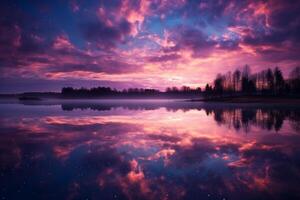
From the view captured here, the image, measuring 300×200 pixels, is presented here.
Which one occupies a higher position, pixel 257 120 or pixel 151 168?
pixel 151 168

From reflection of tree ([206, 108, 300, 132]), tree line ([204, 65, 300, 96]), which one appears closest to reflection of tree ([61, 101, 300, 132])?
reflection of tree ([206, 108, 300, 132])

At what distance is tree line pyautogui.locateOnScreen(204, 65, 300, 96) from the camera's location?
11912cm

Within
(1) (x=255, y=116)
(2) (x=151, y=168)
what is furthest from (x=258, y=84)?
(2) (x=151, y=168)

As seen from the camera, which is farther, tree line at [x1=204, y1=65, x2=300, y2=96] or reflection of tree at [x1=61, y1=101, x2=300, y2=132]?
tree line at [x1=204, y1=65, x2=300, y2=96]

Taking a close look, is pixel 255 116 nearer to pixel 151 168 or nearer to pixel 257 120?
pixel 257 120

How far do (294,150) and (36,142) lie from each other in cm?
1559

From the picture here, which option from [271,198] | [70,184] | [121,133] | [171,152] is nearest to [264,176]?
[271,198]

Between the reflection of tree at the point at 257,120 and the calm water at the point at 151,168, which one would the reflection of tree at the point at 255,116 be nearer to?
the reflection of tree at the point at 257,120

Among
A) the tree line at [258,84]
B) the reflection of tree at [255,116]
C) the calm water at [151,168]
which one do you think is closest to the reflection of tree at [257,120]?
the reflection of tree at [255,116]

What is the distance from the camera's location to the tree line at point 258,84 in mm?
119125

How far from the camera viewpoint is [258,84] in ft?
466

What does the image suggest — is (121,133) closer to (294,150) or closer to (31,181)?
(31,181)

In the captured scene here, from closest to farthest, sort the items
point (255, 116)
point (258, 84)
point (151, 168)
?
1. point (151, 168)
2. point (255, 116)
3. point (258, 84)

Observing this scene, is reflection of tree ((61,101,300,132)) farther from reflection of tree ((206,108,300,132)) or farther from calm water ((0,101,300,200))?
calm water ((0,101,300,200))
